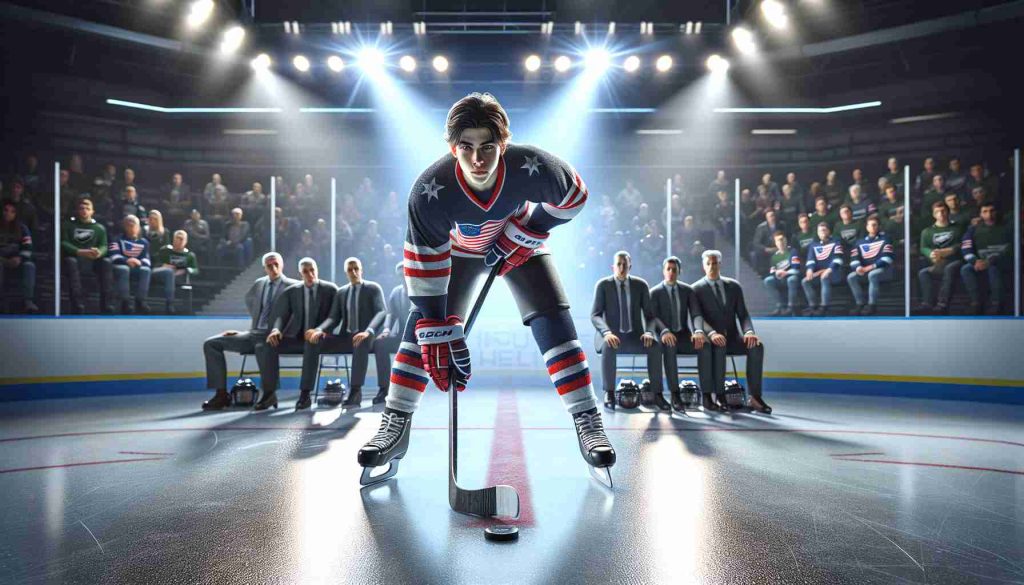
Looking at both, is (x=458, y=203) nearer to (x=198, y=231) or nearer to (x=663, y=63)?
(x=663, y=63)

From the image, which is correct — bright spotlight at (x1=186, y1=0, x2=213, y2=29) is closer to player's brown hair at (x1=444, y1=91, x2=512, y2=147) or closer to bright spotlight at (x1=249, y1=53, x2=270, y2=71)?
bright spotlight at (x1=249, y1=53, x2=270, y2=71)

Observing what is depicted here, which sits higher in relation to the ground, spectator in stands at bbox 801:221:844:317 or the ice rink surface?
spectator in stands at bbox 801:221:844:317

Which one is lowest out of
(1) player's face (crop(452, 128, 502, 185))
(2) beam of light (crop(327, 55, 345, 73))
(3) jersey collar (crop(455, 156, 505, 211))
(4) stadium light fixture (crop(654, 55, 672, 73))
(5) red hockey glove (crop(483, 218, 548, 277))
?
(5) red hockey glove (crop(483, 218, 548, 277))

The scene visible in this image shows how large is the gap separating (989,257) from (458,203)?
6463mm

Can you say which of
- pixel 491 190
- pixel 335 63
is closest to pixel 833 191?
pixel 335 63

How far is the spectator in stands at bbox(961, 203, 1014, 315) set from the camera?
5.84 meters

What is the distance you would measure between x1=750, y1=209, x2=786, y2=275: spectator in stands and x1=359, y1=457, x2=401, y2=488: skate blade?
6925mm

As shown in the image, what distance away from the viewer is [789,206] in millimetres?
8266

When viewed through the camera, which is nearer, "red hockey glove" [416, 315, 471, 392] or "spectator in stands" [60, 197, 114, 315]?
"red hockey glove" [416, 315, 471, 392]

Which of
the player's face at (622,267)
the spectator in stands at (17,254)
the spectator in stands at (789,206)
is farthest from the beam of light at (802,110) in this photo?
the spectator in stands at (17,254)

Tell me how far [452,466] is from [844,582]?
1085 mm

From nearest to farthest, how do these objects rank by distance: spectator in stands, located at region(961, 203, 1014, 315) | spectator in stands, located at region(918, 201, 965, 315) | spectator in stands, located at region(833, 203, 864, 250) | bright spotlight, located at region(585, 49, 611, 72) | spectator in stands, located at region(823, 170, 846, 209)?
1. spectator in stands, located at region(961, 203, 1014, 315)
2. spectator in stands, located at region(918, 201, 965, 315)
3. spectator in stands, located at region(833, 203, 864, 250)
4. bright spotlight, located at region(585, 49, 611, 72)
5. spectator in stands, located at region(823, 170, 846, 209)

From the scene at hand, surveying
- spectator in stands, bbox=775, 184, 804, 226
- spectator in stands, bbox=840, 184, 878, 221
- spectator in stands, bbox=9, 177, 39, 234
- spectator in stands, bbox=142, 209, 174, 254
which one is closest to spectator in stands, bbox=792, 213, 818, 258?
spectator in stands, bbox=775, 184, 804, 226

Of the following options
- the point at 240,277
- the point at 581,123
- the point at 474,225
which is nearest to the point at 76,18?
the point at 240,277
